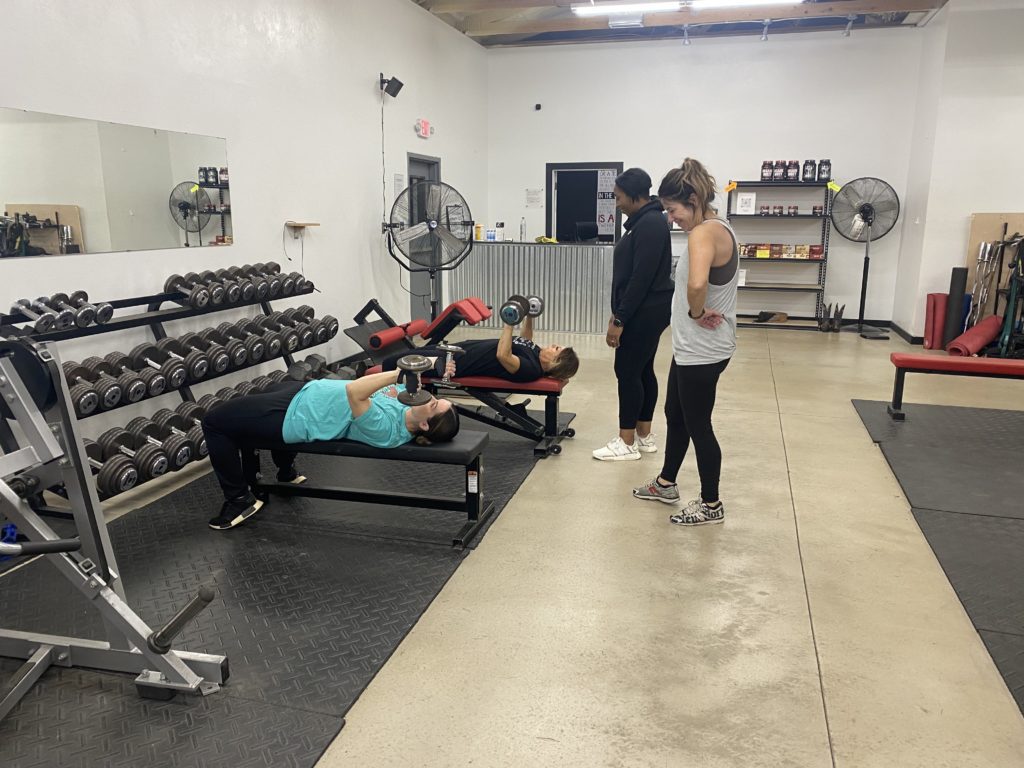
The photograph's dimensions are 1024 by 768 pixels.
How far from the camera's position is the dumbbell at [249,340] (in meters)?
4.26

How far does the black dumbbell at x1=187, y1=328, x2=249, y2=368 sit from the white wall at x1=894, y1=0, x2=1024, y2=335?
6.75 metres

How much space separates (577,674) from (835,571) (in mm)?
1277

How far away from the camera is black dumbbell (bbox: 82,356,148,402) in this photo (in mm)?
3404

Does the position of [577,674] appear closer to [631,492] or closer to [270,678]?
[270,678]

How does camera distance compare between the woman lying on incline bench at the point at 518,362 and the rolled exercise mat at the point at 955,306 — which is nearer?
the woman lying on incline bench at the point at 518,362

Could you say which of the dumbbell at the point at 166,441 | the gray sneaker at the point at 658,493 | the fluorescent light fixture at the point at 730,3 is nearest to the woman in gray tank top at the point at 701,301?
the gray sneaker at the point at 658,493

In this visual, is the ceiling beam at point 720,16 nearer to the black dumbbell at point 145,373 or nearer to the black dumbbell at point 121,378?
the black dumbbell at point 145,373

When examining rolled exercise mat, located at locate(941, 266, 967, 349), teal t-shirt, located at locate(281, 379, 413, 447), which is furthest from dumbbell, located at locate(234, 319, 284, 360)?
rolled exercise mat, located at locate(941, 266, 967, 349)

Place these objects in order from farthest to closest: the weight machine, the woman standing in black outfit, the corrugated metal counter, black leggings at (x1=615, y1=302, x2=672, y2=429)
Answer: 1. the corrugated metal counter
2. black leggings at (x1=615, y1=302, x2=672, y2=429)
3. the woman standing in black outfit
4. the weight machine

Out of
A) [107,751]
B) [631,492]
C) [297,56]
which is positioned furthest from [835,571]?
[297,56]

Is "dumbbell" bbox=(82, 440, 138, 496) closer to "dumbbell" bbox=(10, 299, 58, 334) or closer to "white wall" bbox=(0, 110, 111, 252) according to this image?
"dumbbell" bbox=(10, 299, 58, 334)

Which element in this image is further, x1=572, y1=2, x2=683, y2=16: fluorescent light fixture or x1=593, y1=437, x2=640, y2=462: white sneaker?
x1=572, y1=2, x2=683, y2=16: fluorescent light fixture

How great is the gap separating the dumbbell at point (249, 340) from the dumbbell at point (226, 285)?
0.16 meters

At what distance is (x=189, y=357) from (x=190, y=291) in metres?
0.49
